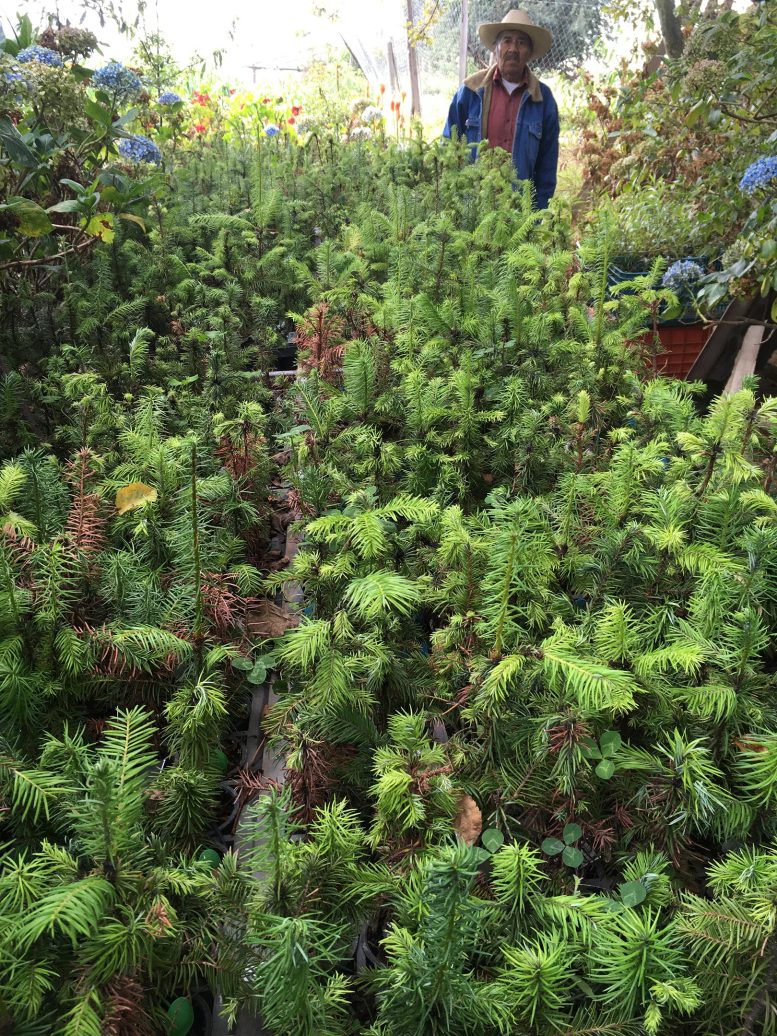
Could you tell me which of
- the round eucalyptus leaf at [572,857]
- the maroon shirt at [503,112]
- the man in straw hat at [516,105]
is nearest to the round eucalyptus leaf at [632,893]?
the round eucalyptus leaf at [572,857]

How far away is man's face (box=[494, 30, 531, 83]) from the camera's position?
18.4 feet

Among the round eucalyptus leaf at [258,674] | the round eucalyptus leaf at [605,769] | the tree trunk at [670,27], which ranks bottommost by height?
the round eucalyptus leaf at [258,674]

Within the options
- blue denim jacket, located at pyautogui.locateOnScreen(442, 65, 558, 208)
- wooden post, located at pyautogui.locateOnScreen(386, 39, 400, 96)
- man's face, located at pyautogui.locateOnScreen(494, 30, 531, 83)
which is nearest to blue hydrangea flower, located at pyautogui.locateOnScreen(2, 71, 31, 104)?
blue denim jacket, located at pyautogui.locateOnScreen(442, 65, 558, 208)

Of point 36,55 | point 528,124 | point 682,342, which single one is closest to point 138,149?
point 36,55

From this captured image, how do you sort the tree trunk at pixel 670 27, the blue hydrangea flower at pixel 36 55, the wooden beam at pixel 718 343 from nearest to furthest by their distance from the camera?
the blue hydrangea flower at pixel 36 55
the wooden beam at pixel 718 343
the tree trunk at pixel 670 27

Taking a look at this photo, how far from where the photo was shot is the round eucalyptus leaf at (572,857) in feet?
3.65

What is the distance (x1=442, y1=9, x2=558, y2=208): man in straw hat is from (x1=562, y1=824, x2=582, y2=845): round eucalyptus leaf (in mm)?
5392

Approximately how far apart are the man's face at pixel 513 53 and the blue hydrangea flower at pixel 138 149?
3.48 m

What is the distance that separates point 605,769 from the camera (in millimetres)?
1146

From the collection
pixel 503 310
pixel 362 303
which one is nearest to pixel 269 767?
pixel 503 310

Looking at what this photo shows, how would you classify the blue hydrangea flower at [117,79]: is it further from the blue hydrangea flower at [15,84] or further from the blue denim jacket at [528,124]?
the blue denim jacket at [528,124]

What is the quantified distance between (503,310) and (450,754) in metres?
1.38

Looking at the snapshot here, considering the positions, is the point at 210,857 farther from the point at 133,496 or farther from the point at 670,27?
the point at 670,27

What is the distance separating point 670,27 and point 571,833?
7134mm
